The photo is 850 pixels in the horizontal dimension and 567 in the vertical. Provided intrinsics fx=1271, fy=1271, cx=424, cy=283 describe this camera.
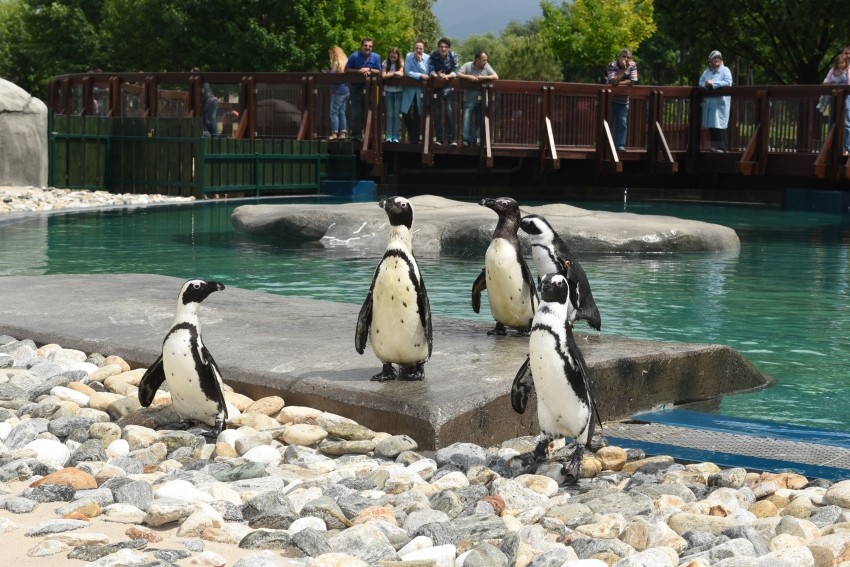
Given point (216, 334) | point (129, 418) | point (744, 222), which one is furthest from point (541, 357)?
point (744, 222)

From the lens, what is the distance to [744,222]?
19.6 metres

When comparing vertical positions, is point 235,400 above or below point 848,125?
below

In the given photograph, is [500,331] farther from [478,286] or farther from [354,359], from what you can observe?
[354,359]

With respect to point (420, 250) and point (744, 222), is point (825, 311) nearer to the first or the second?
point (420, 250)

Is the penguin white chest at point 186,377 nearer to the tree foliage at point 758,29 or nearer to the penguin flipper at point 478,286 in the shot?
the penguin flipper at point 478,286

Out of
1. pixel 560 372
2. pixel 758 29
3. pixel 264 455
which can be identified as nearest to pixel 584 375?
pixel 560 372

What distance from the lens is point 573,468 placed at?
509 centimetres

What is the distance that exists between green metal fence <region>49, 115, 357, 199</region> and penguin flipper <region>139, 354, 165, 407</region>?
15894 mm

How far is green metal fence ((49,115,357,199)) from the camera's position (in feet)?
71.0

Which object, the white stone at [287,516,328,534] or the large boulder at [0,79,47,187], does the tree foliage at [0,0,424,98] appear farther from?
the white stone at [287,516,328,534]

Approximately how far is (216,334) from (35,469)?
2.17 meters

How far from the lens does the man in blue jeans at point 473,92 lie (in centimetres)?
2180

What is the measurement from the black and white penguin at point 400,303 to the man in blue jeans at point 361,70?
16505 mm

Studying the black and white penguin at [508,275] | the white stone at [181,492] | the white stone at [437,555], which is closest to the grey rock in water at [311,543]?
the white stone at [437,555]
